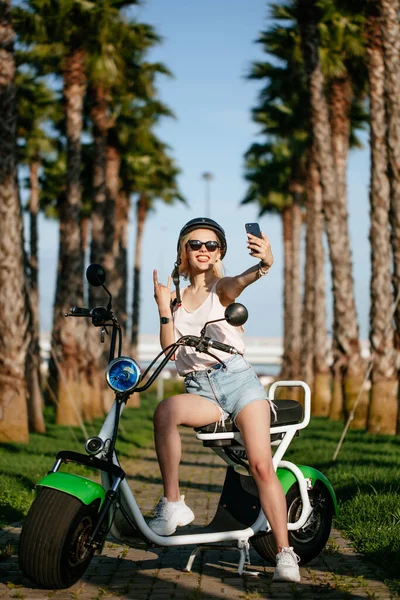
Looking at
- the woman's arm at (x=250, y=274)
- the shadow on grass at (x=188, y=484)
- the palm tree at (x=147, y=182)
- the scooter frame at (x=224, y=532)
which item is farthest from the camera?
the palm tree at (x=147, y=182)

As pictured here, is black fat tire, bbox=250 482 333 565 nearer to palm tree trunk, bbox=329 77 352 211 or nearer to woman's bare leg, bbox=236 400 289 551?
woman's bare leg, bbox=236 400 289 551

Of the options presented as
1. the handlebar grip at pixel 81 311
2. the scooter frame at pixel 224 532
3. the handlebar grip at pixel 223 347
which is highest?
the handlebar grip at pixel 81 311

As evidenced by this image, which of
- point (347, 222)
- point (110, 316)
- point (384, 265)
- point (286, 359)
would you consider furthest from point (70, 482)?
point (286, 359)

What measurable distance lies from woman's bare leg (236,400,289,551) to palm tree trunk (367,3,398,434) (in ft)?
36.8

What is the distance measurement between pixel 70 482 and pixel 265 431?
3.78 feet

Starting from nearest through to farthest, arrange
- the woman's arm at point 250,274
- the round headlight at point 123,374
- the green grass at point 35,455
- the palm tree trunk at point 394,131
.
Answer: the round headlight at point 123,374, the woman's arm at point 250,274, the green grass at point 35,455, the palm tree trunk at point 394,131

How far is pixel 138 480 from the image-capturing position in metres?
11.9

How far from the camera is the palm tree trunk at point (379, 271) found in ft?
58.0

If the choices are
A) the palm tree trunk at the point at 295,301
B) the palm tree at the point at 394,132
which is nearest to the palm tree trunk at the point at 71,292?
the palm tree at the point at 394,132

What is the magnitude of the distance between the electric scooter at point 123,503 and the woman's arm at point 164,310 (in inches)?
7.4

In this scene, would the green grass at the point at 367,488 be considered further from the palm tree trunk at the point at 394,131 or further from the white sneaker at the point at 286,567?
the palm tree trunk at the point at 394,131

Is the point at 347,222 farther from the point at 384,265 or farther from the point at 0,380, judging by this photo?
the point at 0,380

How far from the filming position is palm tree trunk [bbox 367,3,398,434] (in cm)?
1767

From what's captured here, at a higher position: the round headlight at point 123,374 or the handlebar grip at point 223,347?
the handlebar grip at point 223,347
